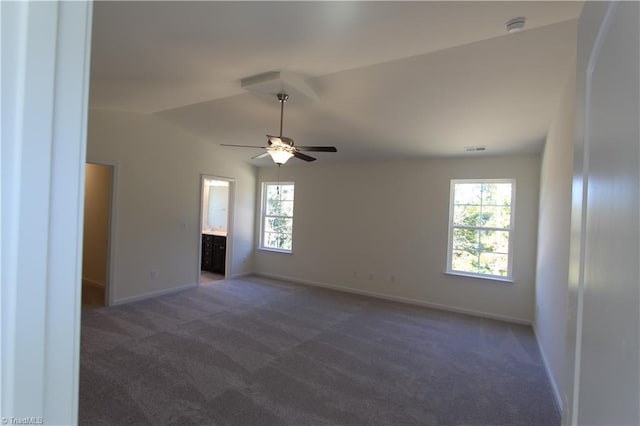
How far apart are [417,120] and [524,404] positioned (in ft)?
10.0

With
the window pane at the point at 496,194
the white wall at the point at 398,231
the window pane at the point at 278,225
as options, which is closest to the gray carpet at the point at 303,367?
the white wall at the point at 398,231

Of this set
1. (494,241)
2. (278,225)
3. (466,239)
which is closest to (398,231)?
(466,239)

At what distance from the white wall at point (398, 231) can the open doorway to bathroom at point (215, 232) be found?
103 centimetres

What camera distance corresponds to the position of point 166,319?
4.30m

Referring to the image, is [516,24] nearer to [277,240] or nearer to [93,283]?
[277,240]

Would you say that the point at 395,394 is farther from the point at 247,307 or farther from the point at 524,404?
the point at 247,307

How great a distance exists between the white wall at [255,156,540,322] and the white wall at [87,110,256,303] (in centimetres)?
181

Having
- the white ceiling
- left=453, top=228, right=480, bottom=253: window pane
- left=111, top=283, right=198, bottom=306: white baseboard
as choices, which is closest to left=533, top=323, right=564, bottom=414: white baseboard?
left=453, top=228, right=480, bottom=253: window pane

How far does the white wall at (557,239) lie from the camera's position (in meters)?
2.56

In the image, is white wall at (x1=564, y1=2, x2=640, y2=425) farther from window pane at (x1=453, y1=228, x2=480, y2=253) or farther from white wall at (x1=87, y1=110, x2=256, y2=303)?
white wall at (x1=87, y1=110, x2=256, y2=303)

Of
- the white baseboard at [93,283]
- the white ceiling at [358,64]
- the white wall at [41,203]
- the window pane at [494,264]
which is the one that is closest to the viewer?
the white wall at [41,203]

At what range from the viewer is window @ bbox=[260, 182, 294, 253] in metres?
7.01

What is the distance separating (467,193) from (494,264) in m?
1.18

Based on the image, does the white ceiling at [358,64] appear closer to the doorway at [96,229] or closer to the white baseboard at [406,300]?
the doorway at [96,229]
